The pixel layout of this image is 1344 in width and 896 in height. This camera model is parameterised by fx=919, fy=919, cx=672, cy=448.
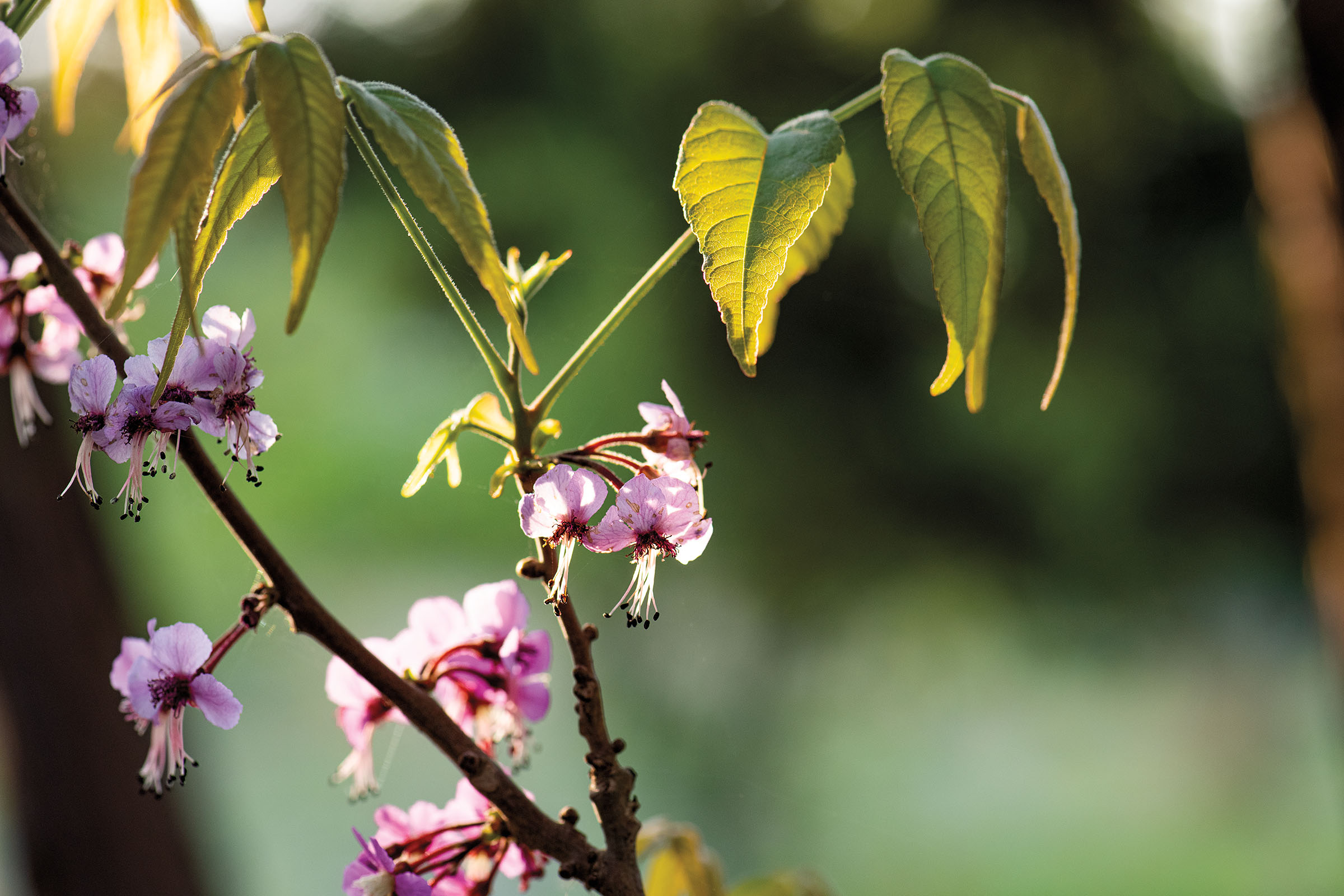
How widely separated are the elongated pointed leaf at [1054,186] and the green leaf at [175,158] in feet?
0.84

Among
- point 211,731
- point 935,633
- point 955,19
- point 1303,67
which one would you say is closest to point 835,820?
point 935,633

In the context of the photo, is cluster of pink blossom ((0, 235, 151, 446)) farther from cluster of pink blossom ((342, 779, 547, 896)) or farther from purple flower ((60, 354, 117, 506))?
cluster of pink blossom ((342, 779, 547, 896))

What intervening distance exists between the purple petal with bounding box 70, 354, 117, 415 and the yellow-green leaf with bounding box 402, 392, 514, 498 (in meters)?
0.11

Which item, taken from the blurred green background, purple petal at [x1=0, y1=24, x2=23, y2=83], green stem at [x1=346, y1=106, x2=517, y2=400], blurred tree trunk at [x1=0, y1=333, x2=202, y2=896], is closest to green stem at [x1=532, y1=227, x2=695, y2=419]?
green stem at [x1=346, y1=106, x2=517, y2=400]

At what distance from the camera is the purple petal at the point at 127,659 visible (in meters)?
0.38

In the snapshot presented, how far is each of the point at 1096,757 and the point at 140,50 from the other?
524 centimetres

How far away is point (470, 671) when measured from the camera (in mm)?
413

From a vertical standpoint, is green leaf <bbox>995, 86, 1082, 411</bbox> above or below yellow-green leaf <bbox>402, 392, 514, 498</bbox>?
below

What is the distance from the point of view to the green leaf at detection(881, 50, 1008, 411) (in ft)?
0.96

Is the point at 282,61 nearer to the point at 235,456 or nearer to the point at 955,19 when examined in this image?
the point at 235,456

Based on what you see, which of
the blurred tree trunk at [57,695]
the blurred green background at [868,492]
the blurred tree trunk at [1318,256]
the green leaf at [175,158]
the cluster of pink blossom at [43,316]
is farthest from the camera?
the blurred green background at [868,492]

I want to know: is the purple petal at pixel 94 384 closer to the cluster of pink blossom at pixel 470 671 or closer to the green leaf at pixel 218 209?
the green leaf at pixel 218 209

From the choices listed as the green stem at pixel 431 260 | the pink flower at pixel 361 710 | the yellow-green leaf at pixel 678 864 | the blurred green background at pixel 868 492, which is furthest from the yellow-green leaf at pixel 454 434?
the blurred green background at pixel 868 492

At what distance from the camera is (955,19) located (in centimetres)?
368
